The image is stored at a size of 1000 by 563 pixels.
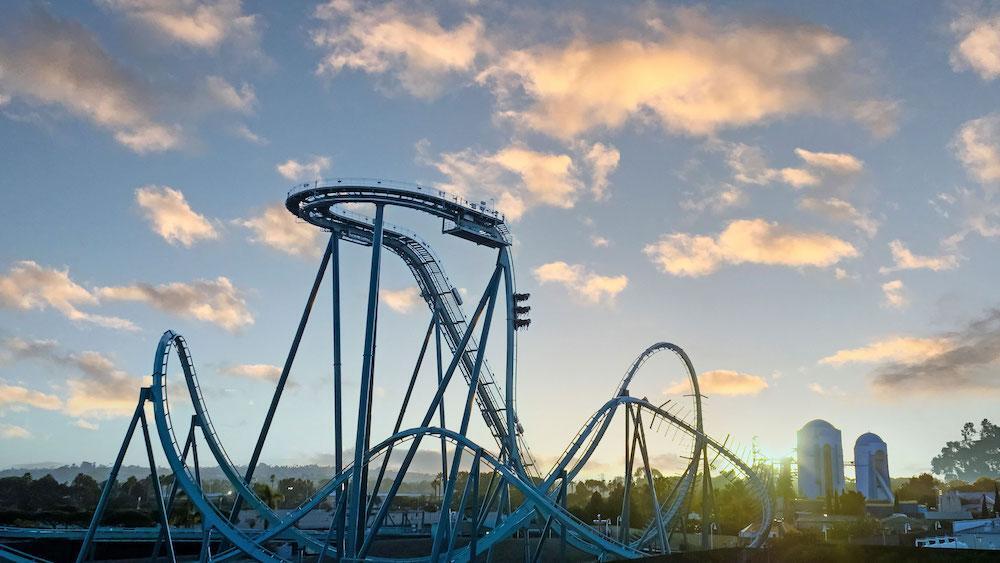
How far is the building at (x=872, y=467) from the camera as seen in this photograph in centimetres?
10794

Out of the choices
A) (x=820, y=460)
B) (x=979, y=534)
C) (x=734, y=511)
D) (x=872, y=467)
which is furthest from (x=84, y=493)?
(x=979, y=534)

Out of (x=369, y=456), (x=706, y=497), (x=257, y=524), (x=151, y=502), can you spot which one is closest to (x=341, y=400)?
(x=369, y=456)

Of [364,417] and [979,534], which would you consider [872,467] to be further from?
[364,417]

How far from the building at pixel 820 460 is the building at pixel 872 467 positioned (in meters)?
2.30

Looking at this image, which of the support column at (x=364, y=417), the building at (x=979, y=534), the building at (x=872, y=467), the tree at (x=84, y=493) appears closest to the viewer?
the support column at (x=364, y=417)

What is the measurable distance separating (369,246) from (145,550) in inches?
874

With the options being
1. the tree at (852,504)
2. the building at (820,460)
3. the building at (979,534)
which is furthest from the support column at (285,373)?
the building at (820,460)

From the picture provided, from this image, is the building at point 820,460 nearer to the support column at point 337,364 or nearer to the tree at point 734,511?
the tree at point 734,511

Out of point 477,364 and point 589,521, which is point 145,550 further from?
point 589,521

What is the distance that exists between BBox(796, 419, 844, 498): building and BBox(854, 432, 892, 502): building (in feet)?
7.55

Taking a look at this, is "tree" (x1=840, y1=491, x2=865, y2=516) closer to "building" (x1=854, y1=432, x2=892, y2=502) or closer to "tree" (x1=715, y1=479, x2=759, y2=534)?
"tree" (x1=715, y1=479, x2=759, y2=534)

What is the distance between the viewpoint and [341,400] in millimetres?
38156

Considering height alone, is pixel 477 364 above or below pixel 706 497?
above

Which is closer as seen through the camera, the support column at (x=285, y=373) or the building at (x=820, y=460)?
the support column at (x=285, y=373)
